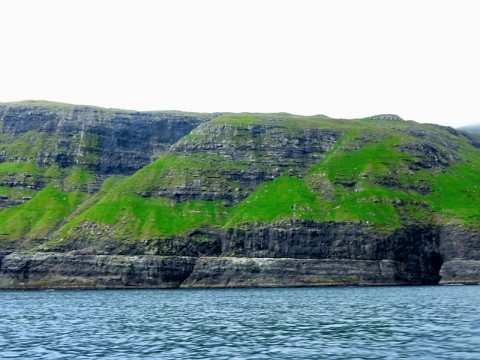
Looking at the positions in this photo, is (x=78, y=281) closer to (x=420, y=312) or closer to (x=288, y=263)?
(x=288, y=263)

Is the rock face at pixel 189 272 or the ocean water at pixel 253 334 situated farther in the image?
the rock face at pixel 189 272

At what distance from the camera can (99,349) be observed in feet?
168

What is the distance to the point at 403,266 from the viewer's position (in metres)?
195

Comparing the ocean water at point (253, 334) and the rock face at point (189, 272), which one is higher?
the ocean water at point (253, 334)

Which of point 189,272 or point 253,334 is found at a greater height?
point 253,334

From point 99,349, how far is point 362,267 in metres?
150

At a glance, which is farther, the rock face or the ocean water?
the rock face

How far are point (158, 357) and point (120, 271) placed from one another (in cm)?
15165

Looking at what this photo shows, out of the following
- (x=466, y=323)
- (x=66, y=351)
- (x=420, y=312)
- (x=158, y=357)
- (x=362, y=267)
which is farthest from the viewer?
(x=362, y=267)

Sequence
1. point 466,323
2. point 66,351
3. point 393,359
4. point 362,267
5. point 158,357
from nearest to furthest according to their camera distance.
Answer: point 393,359
point 158,357
point 66,351
point 466,323
point 362,267

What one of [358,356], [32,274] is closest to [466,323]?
[358,356]

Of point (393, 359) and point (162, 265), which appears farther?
point (162, 265)

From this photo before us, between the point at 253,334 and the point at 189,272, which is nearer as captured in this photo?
the point at 253,334

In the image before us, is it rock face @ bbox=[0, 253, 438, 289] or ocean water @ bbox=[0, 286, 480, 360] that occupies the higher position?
ocean water @ bbox=[0, 286, 480, 360]
